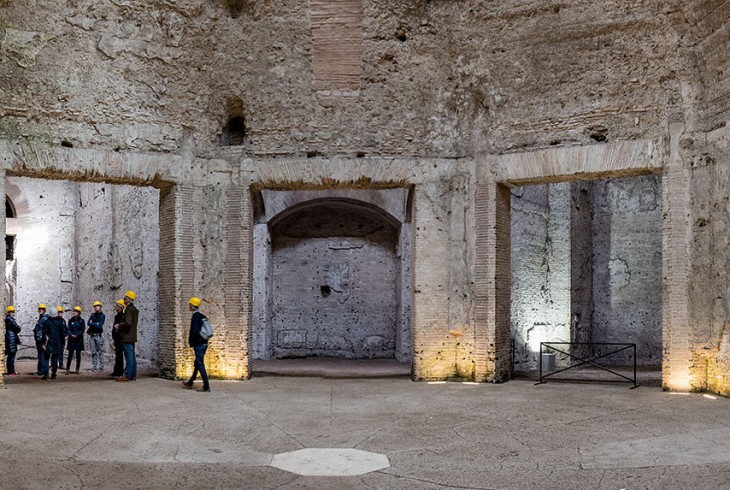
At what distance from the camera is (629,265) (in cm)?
1544

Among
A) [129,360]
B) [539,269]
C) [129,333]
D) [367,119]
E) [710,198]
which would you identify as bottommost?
[129,360]

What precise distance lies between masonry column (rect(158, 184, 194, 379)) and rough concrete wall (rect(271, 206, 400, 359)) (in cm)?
535

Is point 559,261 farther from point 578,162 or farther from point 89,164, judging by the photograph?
point 89,164

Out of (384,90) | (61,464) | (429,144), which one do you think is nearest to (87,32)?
(384,90)

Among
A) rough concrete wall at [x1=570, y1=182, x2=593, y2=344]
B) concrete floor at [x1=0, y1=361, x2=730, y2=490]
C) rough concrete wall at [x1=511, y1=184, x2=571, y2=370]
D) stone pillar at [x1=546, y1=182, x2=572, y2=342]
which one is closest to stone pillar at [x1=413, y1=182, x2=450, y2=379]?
concrete floor at [x1=0, y1=361, x2=730, y2=490]

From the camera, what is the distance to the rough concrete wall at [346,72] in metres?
9.84

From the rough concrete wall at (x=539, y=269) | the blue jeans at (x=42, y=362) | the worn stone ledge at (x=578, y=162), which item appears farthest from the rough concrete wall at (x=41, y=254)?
the worn stone ledge at (x=578, y=162)

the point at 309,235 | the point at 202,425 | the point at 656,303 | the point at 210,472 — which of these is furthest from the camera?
the point at 309,235

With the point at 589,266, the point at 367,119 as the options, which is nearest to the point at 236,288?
the point at 367,119

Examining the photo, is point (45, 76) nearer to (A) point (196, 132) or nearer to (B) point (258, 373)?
(A) point (196, 132)

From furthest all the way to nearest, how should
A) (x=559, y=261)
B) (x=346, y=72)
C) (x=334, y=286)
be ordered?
(x=334, y=286) → (x=559, y=261) → (x=346, y=72)

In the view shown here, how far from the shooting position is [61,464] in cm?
548

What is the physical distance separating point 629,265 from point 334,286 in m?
6.26

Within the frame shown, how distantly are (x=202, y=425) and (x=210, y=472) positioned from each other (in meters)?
1.81
